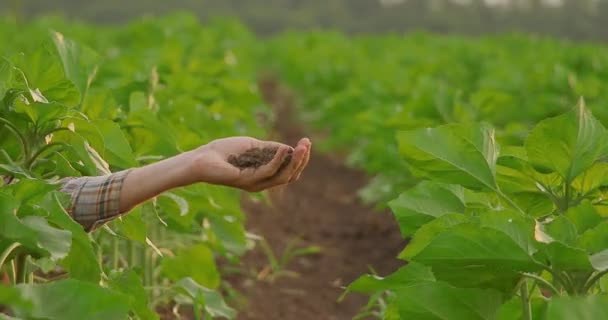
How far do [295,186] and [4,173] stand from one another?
757 centimetres

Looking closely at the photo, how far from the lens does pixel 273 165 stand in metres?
2.43

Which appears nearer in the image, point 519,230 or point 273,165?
point 519,230

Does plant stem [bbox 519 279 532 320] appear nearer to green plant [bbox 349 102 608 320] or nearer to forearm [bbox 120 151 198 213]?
green plant [bbox 349 102 608 320]

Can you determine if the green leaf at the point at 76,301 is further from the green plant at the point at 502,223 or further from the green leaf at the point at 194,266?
the green leaf at the point at 194,266

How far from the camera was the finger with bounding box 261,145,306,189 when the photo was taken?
244 cm

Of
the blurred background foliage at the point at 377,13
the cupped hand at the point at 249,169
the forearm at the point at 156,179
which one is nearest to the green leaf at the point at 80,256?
the forearm at the point at 156,179

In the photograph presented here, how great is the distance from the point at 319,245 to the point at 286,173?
5.06m

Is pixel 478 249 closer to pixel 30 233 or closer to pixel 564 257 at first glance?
pixel 564 257

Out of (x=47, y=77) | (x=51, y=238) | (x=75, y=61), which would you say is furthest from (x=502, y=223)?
(x=75, y=61)

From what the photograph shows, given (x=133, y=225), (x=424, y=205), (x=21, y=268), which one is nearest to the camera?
(x=21, y=268)

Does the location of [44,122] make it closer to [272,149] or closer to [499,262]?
[272,149]

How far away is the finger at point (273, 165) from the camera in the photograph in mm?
2432

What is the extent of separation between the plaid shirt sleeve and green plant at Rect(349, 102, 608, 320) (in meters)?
0.59

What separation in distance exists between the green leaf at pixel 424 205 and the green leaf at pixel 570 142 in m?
0.28
